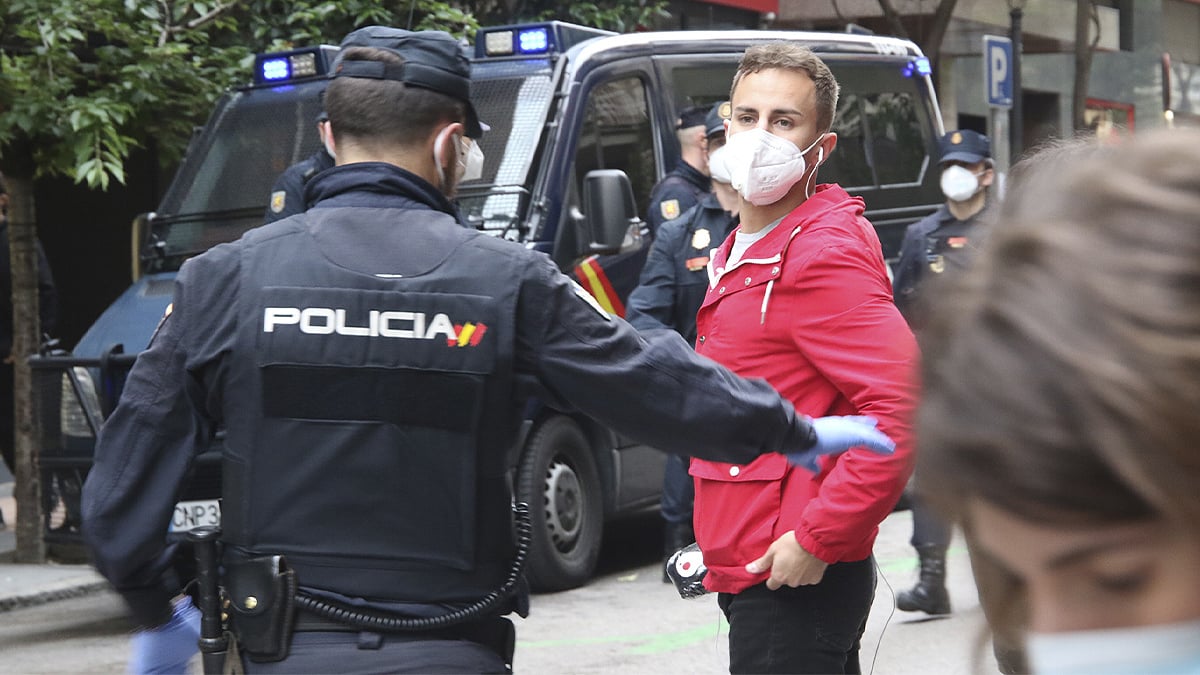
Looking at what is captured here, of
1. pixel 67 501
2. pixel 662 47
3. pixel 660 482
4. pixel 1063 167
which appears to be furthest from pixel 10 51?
pixel 1063 167

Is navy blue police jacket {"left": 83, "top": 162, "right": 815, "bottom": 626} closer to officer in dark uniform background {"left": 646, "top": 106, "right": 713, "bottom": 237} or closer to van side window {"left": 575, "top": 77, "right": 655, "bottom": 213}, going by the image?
van side window {"left": 575, "top": 77, "right": 655, "bottom": 213}

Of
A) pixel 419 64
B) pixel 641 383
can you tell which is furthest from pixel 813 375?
pixel 419 64

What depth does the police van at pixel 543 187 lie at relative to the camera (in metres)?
7.42

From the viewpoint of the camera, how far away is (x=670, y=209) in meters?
7.93

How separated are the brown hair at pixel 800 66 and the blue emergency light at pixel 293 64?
4846mm

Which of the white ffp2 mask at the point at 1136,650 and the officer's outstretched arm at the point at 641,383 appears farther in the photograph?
the officer's outstretched arm at the point at 641,383

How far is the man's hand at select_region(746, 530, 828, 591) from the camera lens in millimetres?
2922

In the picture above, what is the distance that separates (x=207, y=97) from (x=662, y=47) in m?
2.42

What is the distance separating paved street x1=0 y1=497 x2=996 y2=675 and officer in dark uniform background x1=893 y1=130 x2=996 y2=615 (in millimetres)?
120

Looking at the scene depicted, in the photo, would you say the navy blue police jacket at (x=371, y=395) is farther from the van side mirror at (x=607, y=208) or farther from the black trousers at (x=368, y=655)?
the van side mirror at (x=607, y=208)

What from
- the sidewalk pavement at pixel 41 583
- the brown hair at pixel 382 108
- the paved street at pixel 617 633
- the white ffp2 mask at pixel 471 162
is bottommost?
the sidewalk pavement at pixel 41 583

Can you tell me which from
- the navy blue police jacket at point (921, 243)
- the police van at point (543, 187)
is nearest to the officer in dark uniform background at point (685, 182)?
the police van at point (543, 187)

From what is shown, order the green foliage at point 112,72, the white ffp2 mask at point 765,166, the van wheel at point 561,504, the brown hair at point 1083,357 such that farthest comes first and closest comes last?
the green foliage at point 112,72
the van wheel at point 561,504
the white ffp2 mask at point 765,166
the brown hair at point 1083,357

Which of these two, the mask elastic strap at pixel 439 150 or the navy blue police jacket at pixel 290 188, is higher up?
the mask elastic strap at pixel 439 150
